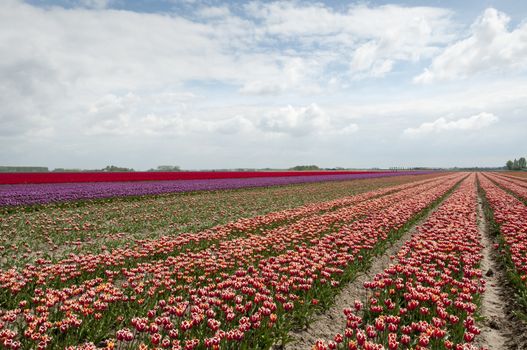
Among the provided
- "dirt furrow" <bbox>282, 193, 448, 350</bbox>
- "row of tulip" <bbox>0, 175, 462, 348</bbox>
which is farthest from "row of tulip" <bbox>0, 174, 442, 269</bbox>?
"dirt furrow" <bbox>282, 193, 448, 350</bbox>

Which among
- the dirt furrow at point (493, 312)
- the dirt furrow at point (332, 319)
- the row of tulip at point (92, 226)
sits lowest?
the dirt furrow at point (493, 312)

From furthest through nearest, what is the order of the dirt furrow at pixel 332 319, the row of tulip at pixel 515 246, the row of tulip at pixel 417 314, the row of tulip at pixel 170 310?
the row of tulip at pixel 515 246
the dirt furrow at pixel 332 319
the row of tulip at pixel 170 310
the row of tulip at pixel 417 314

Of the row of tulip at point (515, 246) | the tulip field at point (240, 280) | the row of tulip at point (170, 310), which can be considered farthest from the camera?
the row of tulip at point (515, 246)

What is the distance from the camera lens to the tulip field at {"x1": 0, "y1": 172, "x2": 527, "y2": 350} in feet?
15.5

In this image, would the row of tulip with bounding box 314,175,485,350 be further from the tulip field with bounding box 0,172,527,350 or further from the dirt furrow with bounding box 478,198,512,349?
the dirt furrow with bounding box 478,198,512,349

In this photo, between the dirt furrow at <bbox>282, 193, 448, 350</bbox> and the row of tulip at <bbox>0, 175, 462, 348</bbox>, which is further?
the dirt furrow at <bbox>282, 193, 448, 350</bbox>

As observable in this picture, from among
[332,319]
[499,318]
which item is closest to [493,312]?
[499,318]

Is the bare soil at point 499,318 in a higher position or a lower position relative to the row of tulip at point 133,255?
lower

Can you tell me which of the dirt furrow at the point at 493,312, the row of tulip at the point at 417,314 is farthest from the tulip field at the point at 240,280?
the dirt furrow at the point at 493,312

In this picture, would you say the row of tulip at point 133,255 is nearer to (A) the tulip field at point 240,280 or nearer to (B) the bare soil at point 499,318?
(A) the tulip field at point 240,280

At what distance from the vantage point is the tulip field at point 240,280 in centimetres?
473

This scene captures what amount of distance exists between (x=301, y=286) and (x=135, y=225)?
37.7 feet

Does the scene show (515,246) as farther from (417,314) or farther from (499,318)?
(417,314)

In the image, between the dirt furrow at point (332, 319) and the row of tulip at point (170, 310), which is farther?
the dirt furrow at point (332, 319)
